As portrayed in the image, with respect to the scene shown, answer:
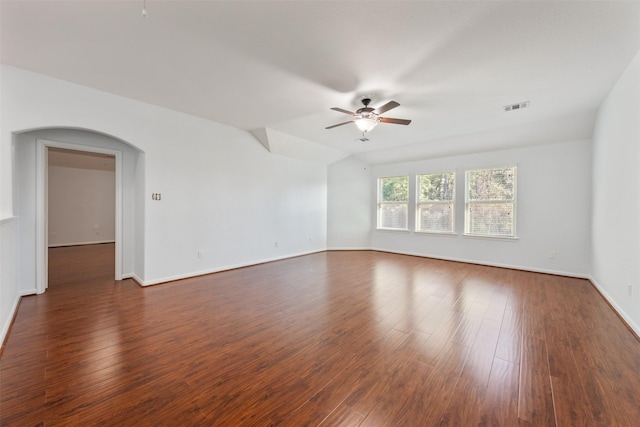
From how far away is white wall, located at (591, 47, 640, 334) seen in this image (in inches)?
101

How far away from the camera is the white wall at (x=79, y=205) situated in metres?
7.74

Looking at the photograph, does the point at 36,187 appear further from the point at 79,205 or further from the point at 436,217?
the point at 436,217

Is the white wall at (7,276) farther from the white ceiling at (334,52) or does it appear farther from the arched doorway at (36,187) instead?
the white ceiling at (334,52)

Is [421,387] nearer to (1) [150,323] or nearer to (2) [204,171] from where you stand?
(1) [150,323]

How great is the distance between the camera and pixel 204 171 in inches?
179

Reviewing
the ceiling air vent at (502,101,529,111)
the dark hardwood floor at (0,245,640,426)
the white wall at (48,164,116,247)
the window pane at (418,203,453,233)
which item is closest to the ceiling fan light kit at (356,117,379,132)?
the ceiling air vent at (502,101,529,111)

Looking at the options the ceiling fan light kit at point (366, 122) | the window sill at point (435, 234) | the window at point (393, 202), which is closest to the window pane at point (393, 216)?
the window at point (393, 202)

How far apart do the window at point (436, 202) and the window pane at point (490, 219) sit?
42 cm

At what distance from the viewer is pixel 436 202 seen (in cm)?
630

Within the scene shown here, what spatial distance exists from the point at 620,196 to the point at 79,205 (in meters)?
12.5

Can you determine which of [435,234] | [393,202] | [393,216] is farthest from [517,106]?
[393,216]

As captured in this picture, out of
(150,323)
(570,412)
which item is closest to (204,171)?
(150,323)

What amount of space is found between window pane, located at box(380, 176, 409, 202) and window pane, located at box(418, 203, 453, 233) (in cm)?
60

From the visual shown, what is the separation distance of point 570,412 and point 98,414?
2.87 metres
